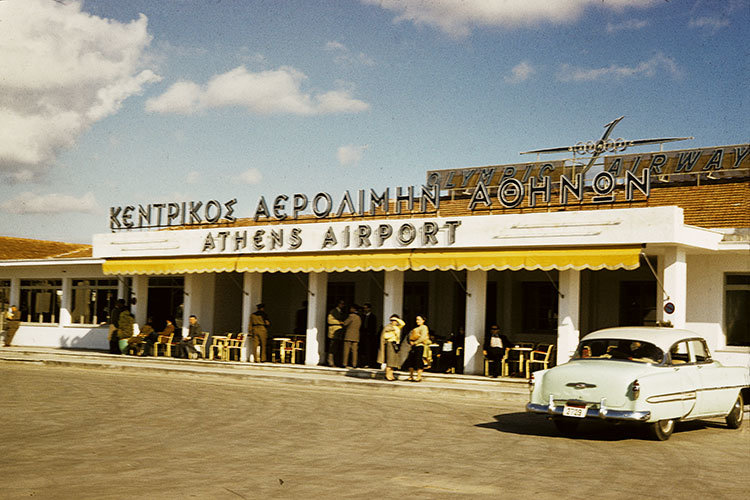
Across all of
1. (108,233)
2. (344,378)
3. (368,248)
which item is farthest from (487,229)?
(108,233)

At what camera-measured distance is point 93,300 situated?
31688 millimetres

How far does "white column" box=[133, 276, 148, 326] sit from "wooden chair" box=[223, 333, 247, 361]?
3.74 m

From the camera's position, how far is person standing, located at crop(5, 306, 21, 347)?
106ft

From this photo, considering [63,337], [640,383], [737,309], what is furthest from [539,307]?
[63,337]

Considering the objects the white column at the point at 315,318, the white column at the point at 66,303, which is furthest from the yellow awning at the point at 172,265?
the white column at the point at 66,303

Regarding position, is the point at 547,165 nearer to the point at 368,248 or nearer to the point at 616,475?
the point at 368,248

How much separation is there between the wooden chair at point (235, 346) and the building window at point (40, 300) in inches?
383

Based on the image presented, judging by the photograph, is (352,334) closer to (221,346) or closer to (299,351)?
(299,351)

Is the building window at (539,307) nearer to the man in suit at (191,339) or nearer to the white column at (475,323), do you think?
the white column at (475,323)

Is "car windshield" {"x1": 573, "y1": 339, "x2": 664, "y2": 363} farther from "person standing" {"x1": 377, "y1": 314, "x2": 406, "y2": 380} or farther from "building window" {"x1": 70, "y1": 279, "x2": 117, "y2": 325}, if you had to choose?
"building window" {"x1": 70, "y1": 279, "x2": 117, "y2": 325}

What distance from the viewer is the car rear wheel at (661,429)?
1179 cm

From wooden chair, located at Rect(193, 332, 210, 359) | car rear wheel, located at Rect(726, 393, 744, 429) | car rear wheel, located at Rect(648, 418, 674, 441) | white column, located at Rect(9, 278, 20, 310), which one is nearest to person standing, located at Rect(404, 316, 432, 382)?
car rear wheel, located at Rect(726, 393, 744, 429)

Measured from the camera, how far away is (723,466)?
991 centimetres

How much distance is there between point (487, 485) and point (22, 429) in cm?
649
